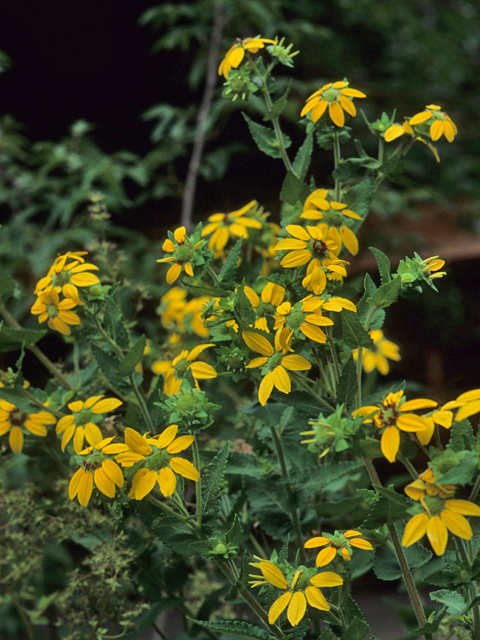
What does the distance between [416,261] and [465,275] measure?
1.56 meters

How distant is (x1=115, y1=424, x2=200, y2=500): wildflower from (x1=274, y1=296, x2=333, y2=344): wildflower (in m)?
0.11

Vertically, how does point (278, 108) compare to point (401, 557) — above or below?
above

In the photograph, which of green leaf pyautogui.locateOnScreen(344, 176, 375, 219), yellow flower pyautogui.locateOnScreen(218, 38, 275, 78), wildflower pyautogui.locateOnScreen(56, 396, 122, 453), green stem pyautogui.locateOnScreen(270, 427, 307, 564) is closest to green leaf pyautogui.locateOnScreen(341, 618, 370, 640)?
green stem pyautogui.locateOnScreen(270, 427, 307, 564)

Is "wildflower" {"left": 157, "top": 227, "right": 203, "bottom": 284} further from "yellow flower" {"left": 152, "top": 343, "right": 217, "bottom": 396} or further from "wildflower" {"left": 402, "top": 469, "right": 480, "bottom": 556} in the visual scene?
"wildflower" {"left": 402, "top": 469, "right": 480, "bottom": 556}

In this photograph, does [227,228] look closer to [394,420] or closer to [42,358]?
[42,358]

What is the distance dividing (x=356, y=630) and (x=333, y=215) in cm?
34

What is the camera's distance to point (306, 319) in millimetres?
413

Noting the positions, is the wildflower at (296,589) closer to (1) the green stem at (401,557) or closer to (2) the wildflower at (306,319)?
(1) the green stem at (401,557)

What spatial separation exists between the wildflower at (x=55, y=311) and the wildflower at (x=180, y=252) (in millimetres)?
101

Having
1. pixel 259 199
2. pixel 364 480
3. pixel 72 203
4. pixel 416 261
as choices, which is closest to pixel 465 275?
pixel 259 199

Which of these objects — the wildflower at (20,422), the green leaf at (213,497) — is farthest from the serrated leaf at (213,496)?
the wildflower at (20,422)

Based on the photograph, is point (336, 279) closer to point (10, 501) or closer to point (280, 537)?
point (280, 537)

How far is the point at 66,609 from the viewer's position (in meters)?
0.61

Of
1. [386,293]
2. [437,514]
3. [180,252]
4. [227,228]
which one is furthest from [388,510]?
[227,228]
